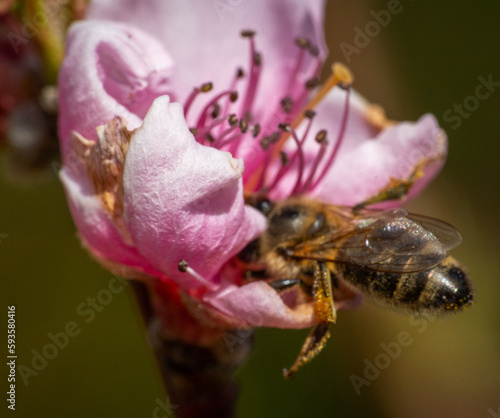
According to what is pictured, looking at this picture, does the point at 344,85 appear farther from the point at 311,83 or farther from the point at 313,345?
the point at 313,345

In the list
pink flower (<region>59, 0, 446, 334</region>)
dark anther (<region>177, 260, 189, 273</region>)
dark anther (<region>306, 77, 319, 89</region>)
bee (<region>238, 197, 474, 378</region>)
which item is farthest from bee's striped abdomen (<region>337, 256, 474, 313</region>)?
dark anther (<region>306, 77, 319, 89</region>)

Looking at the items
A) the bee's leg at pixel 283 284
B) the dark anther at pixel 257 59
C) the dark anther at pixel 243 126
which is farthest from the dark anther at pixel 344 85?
the bee's leg at pixel 283 284

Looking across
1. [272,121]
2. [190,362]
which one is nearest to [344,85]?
[272,121]

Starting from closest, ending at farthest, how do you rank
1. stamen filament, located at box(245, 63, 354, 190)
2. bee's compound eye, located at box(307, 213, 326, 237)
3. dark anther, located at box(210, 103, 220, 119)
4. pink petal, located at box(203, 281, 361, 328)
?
pink petal, located at box(203, 281, 361, 328) < bee's compound eye, located at box(307, 213, 326, 237) < dark anther, located at box(210, 103, 220, 119) < stamen filament, located at box(245, 63, 354, 190)

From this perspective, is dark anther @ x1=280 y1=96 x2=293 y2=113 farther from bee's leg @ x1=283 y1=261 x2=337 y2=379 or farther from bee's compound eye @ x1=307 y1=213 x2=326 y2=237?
bee's leg @ x1=283 y1=261 x2=337 y2=379

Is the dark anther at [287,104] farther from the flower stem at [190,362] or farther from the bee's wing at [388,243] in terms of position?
the flower stem at [190,362]

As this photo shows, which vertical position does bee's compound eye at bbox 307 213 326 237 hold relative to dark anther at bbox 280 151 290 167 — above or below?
below

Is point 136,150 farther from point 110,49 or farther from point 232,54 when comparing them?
point 232,54
